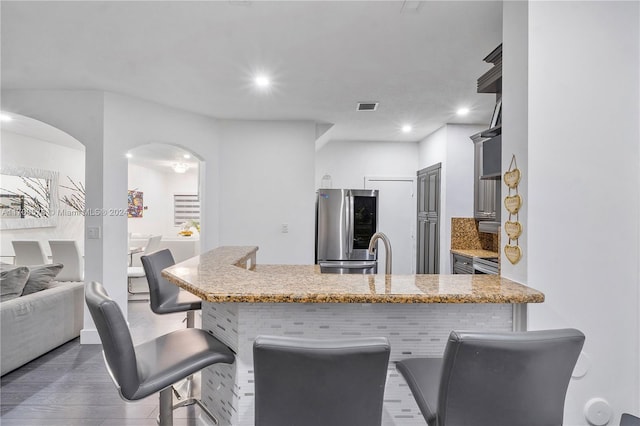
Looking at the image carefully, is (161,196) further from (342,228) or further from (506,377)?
(506,377)

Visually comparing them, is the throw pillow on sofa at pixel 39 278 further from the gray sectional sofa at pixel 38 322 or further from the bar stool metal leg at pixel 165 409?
the bar stool metal leg at pixel 165 409

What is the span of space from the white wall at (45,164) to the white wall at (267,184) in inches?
103

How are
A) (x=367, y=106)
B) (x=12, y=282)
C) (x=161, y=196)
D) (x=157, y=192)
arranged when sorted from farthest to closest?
1. (x=161, y=196)
2. (x=157, y=192)
3. (x=367, y=106)
4. (x=12, y=282)

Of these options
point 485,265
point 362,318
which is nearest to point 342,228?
point 485,265

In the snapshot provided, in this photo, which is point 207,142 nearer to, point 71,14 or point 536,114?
point 71,14

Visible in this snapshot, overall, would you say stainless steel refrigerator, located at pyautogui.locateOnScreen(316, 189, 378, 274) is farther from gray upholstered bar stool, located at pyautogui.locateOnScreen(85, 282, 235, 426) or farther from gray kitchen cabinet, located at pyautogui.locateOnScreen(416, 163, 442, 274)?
gray upholstered bar stool, located at pyautogui.locateOnScreen(85, 282, 235, 426)

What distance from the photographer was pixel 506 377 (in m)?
1.03

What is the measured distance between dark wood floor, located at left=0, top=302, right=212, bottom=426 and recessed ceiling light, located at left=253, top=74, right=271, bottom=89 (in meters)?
2.62

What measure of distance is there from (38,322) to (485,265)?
4166mm

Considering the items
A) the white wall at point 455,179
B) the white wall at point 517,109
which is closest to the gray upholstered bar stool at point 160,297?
the white wall at point 517,109

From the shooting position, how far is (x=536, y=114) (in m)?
1.62

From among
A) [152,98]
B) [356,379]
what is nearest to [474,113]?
[152,98]

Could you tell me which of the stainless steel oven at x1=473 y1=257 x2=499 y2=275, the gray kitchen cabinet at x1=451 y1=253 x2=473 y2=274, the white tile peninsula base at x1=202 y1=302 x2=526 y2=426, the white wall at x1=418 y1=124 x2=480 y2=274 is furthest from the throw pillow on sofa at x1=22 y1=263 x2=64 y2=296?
the white wall at x1=418 y1=124 x2=480 y2=274

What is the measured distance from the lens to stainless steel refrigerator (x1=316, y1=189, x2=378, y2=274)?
4809 mm
